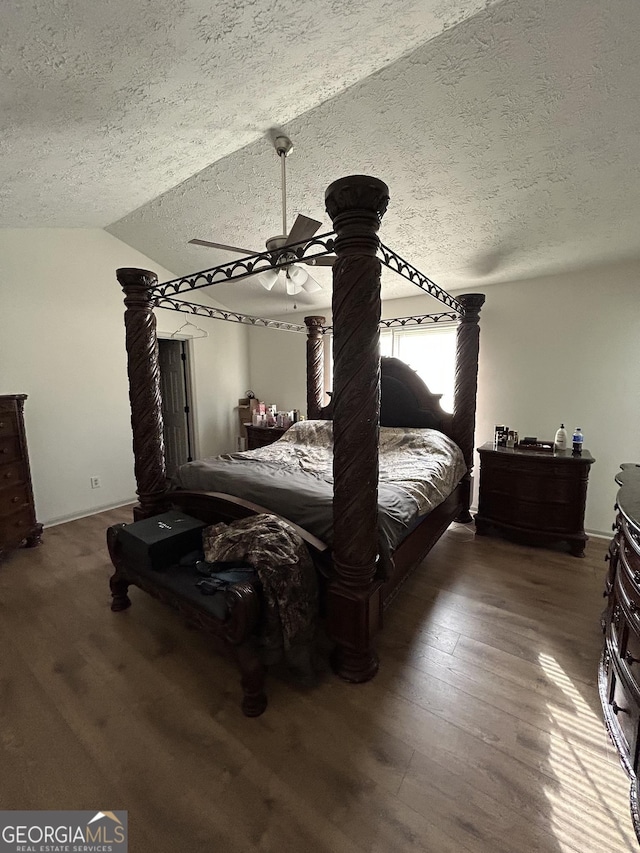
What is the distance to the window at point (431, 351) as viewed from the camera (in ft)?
13.1

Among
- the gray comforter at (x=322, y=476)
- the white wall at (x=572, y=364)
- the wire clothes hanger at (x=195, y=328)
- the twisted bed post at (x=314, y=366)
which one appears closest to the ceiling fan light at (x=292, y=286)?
the gray comforter at (x=322, y=476)

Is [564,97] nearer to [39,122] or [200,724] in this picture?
[39,122]

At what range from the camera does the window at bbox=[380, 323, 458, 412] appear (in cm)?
400

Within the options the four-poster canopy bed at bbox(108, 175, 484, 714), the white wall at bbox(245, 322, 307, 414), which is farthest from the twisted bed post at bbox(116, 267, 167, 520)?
the white wall at bbox(245, 322, 307, 414)

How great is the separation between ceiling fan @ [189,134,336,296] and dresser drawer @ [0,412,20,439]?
7.22 feet

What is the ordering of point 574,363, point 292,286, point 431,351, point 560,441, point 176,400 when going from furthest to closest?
point 176,400
point 431,351
point 574,363
point 560,441
point 292,286

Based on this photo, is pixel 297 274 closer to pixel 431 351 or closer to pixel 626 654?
pixel 431 351

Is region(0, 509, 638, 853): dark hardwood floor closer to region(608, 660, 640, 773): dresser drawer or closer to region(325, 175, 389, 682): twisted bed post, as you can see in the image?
region(608, 660, 640, 773): dresser drawer

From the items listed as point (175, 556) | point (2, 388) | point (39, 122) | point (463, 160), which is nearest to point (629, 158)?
point (463, 160)

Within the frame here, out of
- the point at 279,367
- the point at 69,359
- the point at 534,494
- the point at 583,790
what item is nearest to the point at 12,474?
the point at 69,359

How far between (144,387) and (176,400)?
9.65 ft

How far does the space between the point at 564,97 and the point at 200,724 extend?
3315 millimetres

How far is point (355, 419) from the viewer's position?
63.1 inches

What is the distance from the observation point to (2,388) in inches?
129
